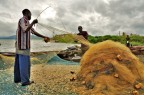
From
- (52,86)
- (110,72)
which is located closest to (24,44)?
(52,86)

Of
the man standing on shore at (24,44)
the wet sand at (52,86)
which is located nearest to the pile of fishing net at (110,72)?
the wet sand at (52,86)

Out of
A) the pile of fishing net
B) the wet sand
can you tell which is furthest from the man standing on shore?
the pile of fishing net

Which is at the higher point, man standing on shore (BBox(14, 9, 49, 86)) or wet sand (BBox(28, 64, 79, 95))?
man standing on shore (BBox(14, 9, 49, 86))

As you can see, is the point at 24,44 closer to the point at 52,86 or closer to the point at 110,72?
the point at 52,86

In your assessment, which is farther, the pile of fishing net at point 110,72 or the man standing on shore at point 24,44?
the man standing on shore at point 24,44

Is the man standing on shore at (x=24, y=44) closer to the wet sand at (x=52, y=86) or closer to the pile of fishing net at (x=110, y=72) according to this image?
the wet sand at (x=52, y=86)

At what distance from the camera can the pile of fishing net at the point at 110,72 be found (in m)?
6.90

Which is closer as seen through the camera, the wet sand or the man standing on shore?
the wet sand

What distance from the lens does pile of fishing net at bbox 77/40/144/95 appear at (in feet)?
22.6

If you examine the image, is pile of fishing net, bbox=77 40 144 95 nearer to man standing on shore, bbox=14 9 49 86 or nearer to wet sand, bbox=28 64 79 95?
wet sand, bbox=28 64 79 95

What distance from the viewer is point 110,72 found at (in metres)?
7.38

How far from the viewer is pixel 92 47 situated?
27.4ft

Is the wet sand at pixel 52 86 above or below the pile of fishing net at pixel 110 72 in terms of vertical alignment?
below

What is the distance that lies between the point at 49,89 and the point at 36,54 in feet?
26.4
